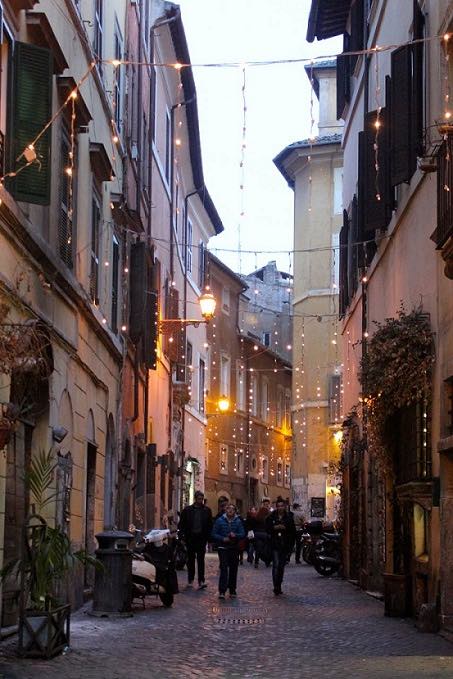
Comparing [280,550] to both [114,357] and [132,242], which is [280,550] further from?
[132,242]

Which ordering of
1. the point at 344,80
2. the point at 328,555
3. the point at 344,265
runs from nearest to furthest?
the point at 344,80 < the point at 328,555 < the point at 344,265

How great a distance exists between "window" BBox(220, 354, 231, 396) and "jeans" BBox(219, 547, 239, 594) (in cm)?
3386

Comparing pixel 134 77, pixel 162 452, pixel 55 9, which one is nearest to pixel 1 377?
pixel 55 9

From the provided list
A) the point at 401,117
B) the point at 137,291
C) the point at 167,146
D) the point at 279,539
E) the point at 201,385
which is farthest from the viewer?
the point at 201,385

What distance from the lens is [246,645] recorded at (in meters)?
13.1

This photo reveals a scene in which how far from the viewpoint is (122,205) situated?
73.8ft

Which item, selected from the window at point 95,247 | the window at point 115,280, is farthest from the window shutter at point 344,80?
the window at point 95,247

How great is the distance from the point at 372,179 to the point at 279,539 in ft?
19.6

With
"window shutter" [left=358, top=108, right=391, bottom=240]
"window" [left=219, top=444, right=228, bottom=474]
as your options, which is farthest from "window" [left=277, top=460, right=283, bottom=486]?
"window shutter" [left=358, top=108, right=391, bottom=240]

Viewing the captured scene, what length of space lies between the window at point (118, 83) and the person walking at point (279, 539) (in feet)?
24.2

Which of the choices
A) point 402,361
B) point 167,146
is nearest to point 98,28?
point 402,361

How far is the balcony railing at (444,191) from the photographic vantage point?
12.7 meters

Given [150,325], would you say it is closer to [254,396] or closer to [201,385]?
[201,385]

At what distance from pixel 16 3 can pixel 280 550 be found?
441 inches
